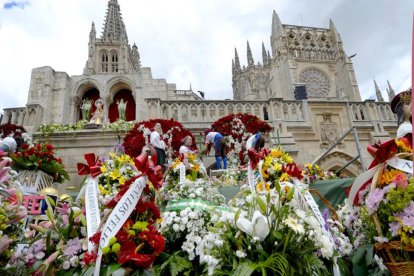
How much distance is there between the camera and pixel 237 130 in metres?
9.51

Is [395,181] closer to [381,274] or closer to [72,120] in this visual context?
[381,274]

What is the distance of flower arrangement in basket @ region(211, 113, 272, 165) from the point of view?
9.18 m

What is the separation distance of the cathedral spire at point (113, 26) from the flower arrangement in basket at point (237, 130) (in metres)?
52.4

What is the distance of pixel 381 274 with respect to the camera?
183cm

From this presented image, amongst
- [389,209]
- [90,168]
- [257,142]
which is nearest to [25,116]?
[257,142]

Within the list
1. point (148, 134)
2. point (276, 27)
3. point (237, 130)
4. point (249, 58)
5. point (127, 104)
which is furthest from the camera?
point (249, 58)

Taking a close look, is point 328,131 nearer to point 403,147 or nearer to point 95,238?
point 403,147

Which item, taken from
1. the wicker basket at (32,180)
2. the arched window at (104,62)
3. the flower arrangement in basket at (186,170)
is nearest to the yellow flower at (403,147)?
the flower arrangement in basket at (186,170)

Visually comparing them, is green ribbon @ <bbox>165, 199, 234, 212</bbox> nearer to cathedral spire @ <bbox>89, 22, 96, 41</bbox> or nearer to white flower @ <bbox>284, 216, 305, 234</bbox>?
white flower @ <bbox>284, 216, 305, 234</bbox>

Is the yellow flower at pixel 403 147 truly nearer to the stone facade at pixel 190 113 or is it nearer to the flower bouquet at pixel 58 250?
the flower bouquet at pixel 58 250

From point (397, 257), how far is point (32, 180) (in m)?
5.20

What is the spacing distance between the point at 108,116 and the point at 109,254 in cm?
1390

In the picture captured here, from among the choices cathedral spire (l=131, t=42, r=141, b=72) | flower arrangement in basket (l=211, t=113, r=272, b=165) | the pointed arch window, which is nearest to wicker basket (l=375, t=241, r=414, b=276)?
flower arrangement in basket (l=211, t=113, r=272, b=165)

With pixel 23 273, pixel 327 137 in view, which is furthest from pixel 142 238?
pixel 327 137
